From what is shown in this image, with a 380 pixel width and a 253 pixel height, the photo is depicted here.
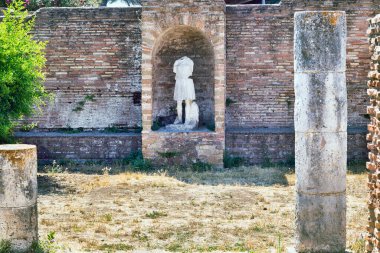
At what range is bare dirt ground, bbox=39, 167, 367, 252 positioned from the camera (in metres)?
8.15

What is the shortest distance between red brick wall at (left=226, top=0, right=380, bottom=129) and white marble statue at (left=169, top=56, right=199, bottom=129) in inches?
37.7

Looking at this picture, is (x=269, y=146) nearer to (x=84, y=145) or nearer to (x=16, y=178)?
(x=84, y=145)

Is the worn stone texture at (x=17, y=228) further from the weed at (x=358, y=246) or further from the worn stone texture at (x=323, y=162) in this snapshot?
the weed at (x=358, y=246)

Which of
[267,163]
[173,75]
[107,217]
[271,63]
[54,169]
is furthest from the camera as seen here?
[173,75]

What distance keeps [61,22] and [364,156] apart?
769cm

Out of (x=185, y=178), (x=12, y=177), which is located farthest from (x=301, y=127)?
(x=185, y=178)

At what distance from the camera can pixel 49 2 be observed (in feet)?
67.4

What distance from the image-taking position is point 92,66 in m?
14.8

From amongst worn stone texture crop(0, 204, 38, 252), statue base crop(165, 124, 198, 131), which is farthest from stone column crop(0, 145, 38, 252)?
statue base crop(165, 124, 198, 131)

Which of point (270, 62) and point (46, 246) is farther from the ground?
point (270, 62)

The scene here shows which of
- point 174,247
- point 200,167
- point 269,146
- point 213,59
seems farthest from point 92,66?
point 174,247

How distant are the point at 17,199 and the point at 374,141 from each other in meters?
4.22

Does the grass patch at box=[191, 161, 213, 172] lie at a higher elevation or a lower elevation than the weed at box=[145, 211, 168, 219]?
higher

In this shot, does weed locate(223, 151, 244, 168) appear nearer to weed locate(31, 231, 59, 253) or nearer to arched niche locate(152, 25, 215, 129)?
arched niche locate(152, 25, 215, 129)
